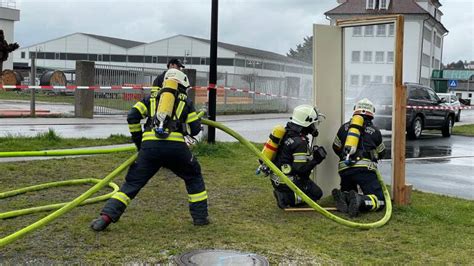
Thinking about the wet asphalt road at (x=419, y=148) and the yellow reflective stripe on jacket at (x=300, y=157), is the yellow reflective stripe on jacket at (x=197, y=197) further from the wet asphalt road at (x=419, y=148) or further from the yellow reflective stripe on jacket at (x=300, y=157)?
the wet asphalt road at (x=419, y=148)

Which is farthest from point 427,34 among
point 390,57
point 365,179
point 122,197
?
point 122,197

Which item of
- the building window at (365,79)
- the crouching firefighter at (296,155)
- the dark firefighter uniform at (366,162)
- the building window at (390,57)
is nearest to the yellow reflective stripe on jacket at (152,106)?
the crouching firefighter at (296,155)

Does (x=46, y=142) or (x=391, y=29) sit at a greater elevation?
(x=391, y=29)

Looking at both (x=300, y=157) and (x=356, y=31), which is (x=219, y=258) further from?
(x=356, y=31)

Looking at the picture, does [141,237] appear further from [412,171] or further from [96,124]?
[96,124]

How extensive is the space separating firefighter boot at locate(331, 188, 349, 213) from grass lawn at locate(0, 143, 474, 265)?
0.87 feet

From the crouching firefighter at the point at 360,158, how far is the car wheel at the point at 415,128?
1105cm

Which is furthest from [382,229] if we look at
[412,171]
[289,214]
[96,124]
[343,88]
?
[96,124]

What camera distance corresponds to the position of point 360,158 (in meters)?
6.93

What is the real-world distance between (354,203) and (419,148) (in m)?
9.27

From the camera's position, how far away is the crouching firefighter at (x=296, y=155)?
22.0 ft

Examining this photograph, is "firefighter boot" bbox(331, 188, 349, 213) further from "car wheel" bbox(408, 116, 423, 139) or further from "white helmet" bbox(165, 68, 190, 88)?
"car wheel" bbox(408, 116, 423, 139)

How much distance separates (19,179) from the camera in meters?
7.97

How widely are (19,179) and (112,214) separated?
3000mm
